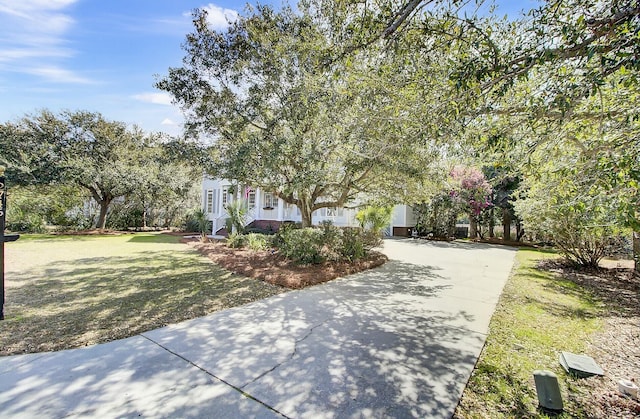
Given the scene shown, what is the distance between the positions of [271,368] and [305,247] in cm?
565

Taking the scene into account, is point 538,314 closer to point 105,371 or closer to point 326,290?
point 326,290

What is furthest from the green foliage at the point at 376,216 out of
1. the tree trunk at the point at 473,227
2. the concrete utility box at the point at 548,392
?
the concrete utility box at the point at 548,392

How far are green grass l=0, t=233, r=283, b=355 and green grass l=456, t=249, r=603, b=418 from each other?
4078 mm

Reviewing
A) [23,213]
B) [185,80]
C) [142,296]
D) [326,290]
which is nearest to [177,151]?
[185,80]

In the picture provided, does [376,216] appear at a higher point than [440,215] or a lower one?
lower

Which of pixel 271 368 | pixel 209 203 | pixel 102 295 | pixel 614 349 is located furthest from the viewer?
pixel 209 203

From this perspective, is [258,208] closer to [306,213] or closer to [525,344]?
[306,213]

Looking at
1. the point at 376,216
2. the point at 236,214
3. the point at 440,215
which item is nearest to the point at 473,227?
the point at 440,215

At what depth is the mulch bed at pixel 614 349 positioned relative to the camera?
8.99 ft

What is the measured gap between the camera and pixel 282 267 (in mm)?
8477

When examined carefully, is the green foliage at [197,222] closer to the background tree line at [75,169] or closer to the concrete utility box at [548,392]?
the background tree line at [75,169]

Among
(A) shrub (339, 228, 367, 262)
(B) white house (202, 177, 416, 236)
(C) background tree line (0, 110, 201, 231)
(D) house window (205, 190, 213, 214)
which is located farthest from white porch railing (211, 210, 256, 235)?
(A) shrub (339, 228, 367, 262)

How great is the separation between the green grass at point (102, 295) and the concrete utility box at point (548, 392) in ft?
14.9

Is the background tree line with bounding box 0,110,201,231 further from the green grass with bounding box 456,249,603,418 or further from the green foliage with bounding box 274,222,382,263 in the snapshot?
the green grass with bounding box 456,249,603,418
